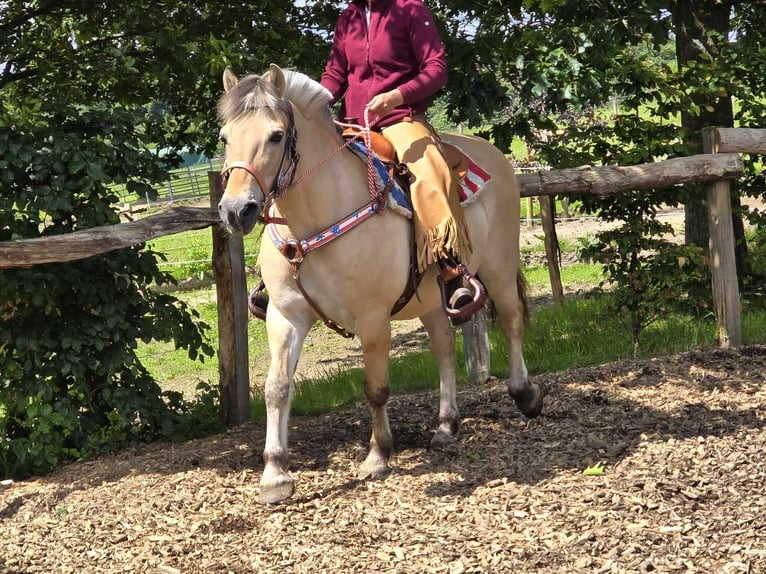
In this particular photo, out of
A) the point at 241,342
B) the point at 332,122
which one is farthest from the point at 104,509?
the point at 332,122

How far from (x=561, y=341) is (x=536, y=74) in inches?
102

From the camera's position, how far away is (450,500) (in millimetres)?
4855

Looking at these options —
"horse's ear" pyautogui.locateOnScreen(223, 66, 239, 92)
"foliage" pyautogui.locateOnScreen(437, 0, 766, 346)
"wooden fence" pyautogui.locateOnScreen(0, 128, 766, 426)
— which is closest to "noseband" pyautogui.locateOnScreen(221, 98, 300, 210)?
"horse's ear" pyautogui.locateOnScreen(223, 66, 239, 92)

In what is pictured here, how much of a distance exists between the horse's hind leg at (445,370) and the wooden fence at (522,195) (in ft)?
4.54

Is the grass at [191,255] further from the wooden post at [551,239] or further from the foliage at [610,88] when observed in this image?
the foliage at [610,88]

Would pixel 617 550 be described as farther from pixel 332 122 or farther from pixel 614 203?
pixel 614 203

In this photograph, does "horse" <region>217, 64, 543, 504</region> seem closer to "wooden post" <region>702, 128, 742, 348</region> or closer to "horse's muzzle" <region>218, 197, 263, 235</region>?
"horse's muzzle" <region>218, 197, 263, 235</region>

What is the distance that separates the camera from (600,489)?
15.8ft

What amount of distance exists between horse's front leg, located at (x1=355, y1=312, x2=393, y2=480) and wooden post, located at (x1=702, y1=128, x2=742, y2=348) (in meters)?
3.79

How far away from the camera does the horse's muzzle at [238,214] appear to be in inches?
160

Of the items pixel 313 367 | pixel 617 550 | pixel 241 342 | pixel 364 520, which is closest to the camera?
pixel 617 550

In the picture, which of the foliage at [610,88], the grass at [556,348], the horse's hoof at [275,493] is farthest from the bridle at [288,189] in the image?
the foliage at [610,88]

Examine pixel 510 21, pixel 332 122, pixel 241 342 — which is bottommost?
pixel 241 342

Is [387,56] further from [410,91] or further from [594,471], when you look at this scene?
[594,471]
